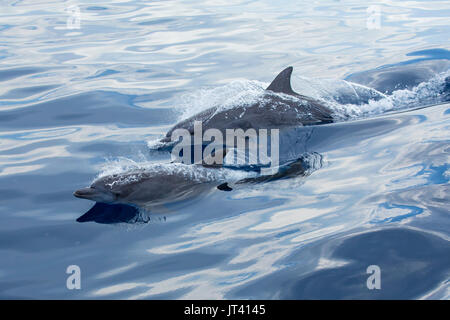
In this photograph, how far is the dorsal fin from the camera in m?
10.6

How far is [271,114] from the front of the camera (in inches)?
408

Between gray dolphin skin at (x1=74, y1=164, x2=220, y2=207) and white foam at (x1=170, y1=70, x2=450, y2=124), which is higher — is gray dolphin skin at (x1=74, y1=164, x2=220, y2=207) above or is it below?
below

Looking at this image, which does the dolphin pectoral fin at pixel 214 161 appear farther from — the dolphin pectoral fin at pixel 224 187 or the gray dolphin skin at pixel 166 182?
the dolphin pectoral fin at pixel 224 187

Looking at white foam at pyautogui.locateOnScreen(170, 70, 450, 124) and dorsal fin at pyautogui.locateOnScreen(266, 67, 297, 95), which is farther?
white foam at pyautogui.locateOnScreen(170, 70, 450, 124)

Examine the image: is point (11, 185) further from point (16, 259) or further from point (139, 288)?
point (139, 288)

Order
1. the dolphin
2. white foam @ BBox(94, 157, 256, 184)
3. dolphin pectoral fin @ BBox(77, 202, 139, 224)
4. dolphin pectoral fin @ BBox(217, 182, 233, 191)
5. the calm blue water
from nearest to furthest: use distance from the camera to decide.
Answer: the calm blue water → dolphin pectoral fin @ BBox(77, 202, 139, 224) → the dolphin → dolphin pectoral fin @ BBox(217, 182, 233, 191) → white foam @ BBox(94, 157, 256, 184)

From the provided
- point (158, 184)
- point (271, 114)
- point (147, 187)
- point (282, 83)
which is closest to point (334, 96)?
point (282, 83)

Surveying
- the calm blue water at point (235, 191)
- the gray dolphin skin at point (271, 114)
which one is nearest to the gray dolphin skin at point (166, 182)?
the calm blue water at point (235, 191)

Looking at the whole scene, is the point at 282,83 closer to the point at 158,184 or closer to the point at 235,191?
the point at 235,191

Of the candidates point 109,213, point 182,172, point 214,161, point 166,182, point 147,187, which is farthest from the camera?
point 214,161

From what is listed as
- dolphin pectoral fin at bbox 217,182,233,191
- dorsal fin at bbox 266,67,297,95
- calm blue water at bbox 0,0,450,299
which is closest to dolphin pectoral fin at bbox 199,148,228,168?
dolphin pectoral fin at bbox 217,182,233,191

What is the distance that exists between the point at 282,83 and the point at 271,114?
2.49 feet

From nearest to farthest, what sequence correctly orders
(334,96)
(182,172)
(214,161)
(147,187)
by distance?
(147,187)
(182,172)
(214,161)
(334,96)

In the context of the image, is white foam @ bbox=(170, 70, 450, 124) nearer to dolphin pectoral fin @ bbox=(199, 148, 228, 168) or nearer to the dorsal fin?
the dorsal fin
